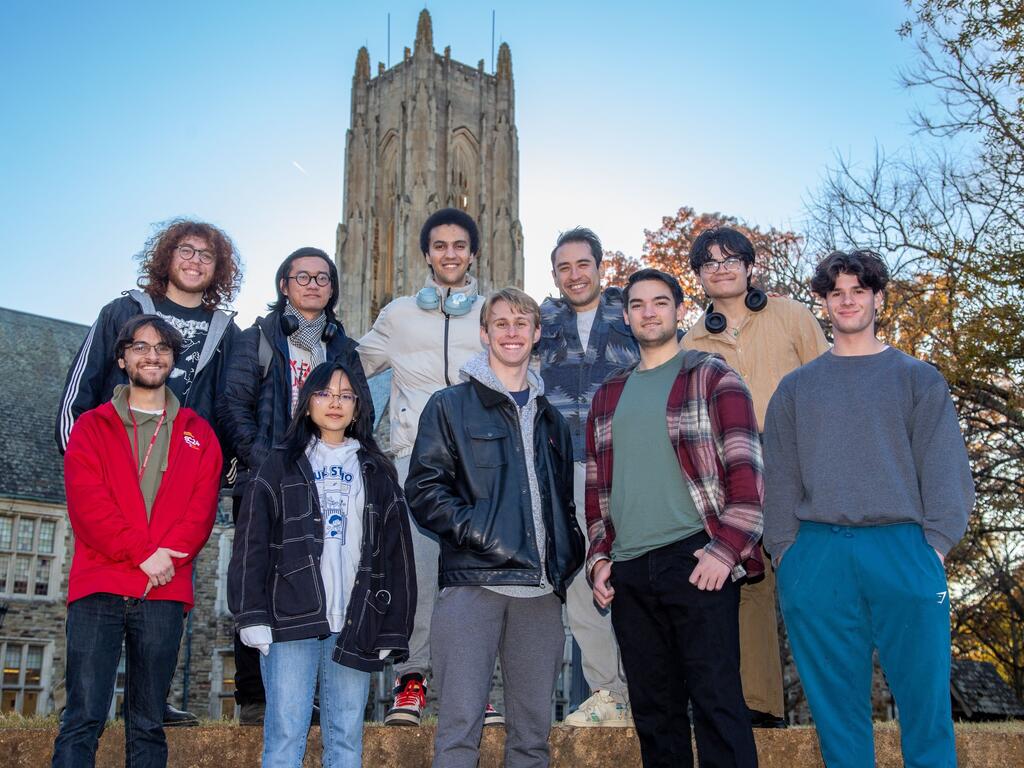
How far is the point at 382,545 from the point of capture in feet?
12.7

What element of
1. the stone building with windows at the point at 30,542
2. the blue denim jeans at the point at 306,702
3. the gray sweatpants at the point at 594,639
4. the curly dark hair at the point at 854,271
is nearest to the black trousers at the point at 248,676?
the blue denim jeans at the point at 306,702

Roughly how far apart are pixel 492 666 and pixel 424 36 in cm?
5284

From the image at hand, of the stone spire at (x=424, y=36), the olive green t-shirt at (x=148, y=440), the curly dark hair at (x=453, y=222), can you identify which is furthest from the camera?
the stone spire at (x=424, y=36)

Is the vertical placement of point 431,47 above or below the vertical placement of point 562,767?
above

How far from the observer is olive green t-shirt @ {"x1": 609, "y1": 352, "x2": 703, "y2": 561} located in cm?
365

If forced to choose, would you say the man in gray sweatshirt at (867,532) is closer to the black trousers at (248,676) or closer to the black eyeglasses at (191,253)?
the black trousers at (248,676)

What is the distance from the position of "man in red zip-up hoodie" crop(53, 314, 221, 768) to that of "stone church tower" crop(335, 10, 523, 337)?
1677 inches

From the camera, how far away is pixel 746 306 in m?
4.70

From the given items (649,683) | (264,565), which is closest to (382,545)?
(264,565)

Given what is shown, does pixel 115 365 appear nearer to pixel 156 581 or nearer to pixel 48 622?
pixel 156 581

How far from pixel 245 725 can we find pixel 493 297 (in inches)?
84.9

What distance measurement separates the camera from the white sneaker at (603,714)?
438cm

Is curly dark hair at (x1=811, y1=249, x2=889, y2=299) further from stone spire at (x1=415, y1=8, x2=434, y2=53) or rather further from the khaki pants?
stone spire at (x1=415, y1=8, x2=434, y2=53)

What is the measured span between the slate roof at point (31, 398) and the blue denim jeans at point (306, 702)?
21.8 m
